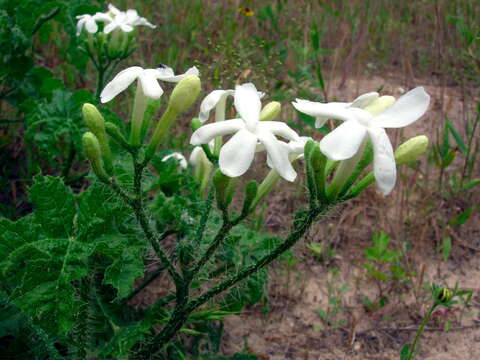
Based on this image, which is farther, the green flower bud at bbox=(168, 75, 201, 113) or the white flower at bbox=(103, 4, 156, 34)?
the white flower at bbox=(103, 4, 156, 34)

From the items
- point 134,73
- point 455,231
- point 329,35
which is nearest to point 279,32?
point 329,35

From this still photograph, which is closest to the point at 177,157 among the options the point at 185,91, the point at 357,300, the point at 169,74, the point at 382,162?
the point at 169,74

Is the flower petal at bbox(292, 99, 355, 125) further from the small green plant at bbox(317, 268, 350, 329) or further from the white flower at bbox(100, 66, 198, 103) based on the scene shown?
the small green plant at bbox(317, 268, 350, 329)

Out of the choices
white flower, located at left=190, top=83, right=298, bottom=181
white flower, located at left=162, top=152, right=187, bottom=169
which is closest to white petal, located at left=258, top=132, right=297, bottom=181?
white flower, located at left=190, top=83, right=298, bottom=181

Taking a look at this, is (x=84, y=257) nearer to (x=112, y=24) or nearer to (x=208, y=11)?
(x=112, y=24)

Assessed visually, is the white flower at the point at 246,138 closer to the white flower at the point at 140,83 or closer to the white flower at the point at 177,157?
the white flower at the point at 140,83

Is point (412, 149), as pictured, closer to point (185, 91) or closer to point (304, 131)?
point (185, 91)

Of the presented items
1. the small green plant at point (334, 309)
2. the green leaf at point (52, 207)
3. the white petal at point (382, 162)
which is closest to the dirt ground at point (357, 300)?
the small green plant at point (334, 309)
